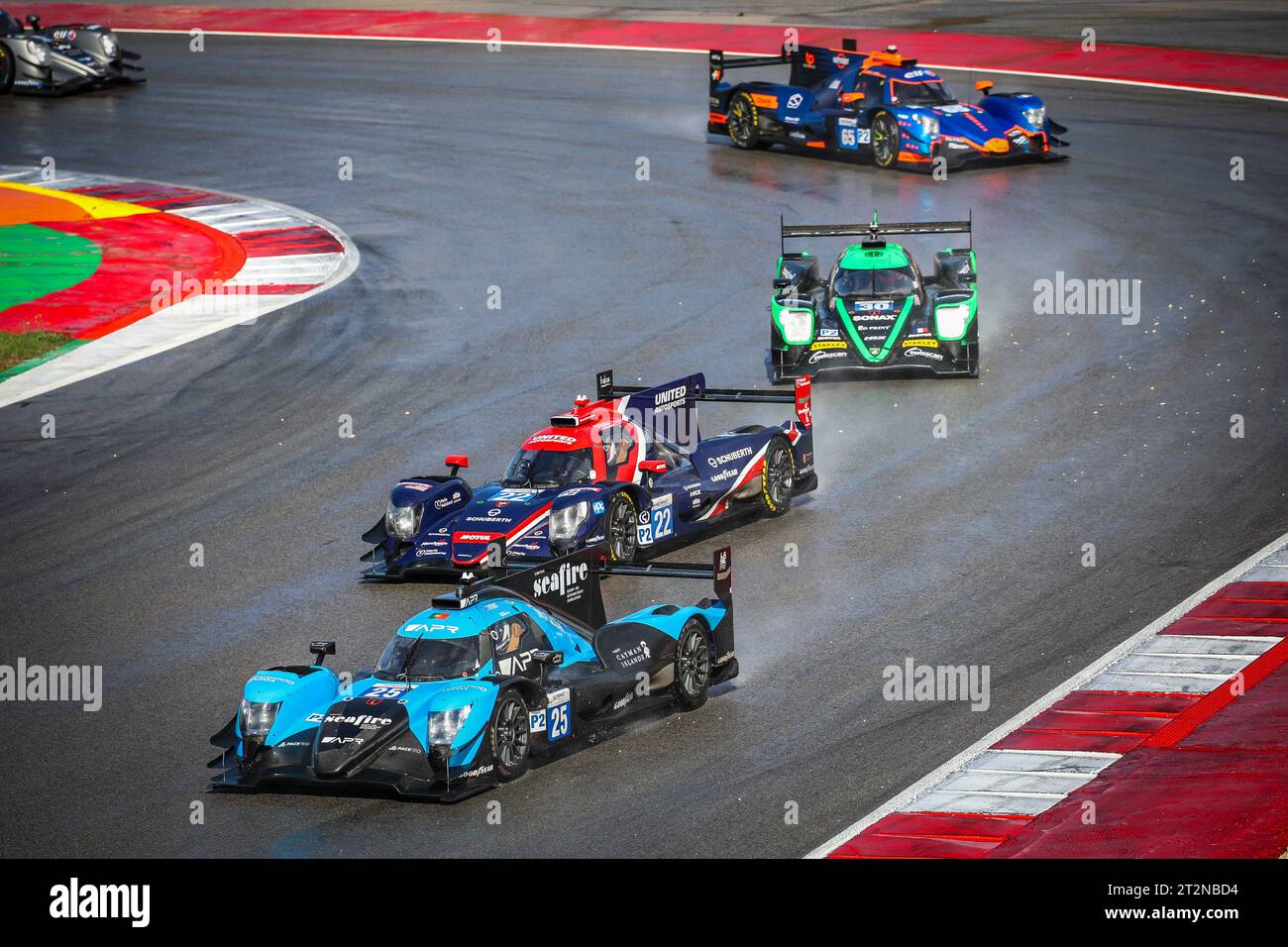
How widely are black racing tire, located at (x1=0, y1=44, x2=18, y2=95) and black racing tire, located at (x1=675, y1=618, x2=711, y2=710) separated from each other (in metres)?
35.3

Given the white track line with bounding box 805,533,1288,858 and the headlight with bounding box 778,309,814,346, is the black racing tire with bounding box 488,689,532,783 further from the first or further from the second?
the headlight with bounding box 778,309,814,346

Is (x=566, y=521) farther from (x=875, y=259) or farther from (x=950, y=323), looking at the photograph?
(x=875, y=259)

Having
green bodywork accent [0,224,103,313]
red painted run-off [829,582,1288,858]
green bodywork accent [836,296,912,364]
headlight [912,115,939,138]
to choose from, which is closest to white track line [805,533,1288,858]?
red painted run-off [829,582,1288,858]

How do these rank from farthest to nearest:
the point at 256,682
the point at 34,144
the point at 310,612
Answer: the point at 34,144
the point at 310,612
the point at 256,682

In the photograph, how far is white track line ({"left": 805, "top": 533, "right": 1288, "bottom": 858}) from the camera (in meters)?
13.4

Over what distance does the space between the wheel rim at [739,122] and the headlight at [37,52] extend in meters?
17.1

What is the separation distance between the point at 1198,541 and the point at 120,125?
30989 mm

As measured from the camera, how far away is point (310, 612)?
1811 cm

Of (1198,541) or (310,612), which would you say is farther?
(1198,541)

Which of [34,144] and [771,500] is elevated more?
[34,144]

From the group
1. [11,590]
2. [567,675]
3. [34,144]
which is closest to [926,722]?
[567,675]
